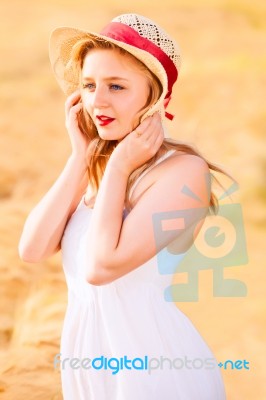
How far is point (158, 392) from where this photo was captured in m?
1.57

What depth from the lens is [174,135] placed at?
4.33 meters

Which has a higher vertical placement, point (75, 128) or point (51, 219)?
point (75, 128)

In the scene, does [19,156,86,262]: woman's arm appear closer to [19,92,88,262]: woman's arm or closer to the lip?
[19,92,88,262]: woman's arm

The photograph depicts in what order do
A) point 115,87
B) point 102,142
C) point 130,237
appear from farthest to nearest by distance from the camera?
point 102,142
point 115,87
point 130,237

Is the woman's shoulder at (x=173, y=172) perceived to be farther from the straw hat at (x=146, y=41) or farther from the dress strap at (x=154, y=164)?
the straw hat at (x=146, y=41)

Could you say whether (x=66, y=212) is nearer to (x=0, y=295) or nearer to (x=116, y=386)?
(x=116, y=386)

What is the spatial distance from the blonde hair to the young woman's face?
0.01m

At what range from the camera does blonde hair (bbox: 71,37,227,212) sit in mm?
1623

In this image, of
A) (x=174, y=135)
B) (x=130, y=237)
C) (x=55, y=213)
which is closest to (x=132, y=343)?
(x=130, y=237)

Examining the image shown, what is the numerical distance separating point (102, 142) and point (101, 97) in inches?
5.8

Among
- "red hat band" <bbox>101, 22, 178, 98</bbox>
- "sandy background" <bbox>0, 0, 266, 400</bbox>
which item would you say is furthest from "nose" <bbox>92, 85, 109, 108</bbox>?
"sandy background" <bbox>0, 0, 266, 400</bbox>

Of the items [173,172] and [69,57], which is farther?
[69,57]

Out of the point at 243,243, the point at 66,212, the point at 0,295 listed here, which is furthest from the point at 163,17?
the point at 66,212

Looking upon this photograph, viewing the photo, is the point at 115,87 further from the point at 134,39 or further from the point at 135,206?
the point at 135,206
